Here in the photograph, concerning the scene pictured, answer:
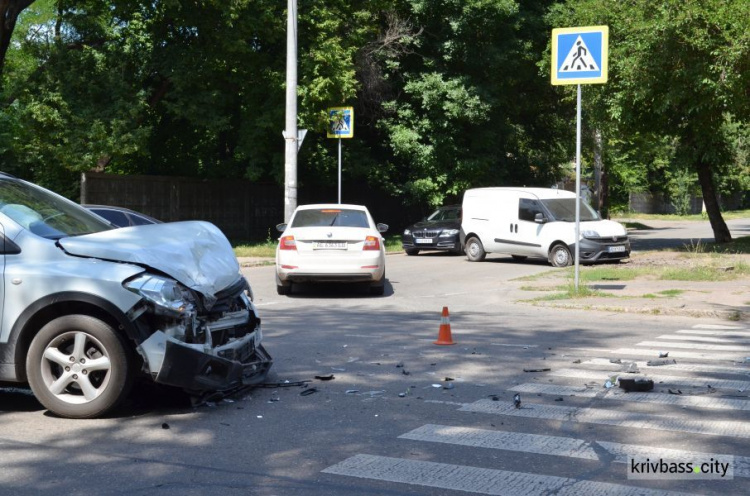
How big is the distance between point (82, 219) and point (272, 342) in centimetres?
327

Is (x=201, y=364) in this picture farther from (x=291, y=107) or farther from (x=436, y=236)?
(x=436, y=236)

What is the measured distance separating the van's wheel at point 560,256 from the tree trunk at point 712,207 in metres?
7.83

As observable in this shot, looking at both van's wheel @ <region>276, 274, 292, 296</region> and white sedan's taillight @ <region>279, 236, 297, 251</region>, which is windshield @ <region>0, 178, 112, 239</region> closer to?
white sedan's taillight @ <region>279, 236, 297, 251</region>

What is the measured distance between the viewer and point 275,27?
2802cm

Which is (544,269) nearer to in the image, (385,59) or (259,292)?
(259,292)

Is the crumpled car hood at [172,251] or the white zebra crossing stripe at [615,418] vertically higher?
the crumpled car hood at [172,251]

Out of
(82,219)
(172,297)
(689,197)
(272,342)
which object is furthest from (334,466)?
(689,197)

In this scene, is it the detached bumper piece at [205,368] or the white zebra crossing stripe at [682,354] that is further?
the white zebra crossing stripe at [682,354]

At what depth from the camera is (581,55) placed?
48.8ft

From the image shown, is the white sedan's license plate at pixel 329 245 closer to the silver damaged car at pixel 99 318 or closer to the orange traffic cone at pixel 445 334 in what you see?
the orange traffic cone at pixel 445 334

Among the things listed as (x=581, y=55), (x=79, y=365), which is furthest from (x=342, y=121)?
(x=79, y=365)

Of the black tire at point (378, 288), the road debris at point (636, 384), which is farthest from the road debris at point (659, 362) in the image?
the black tire at point (378, 288)

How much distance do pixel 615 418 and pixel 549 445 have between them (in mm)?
974

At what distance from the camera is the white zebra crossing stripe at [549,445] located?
5.54 metres
